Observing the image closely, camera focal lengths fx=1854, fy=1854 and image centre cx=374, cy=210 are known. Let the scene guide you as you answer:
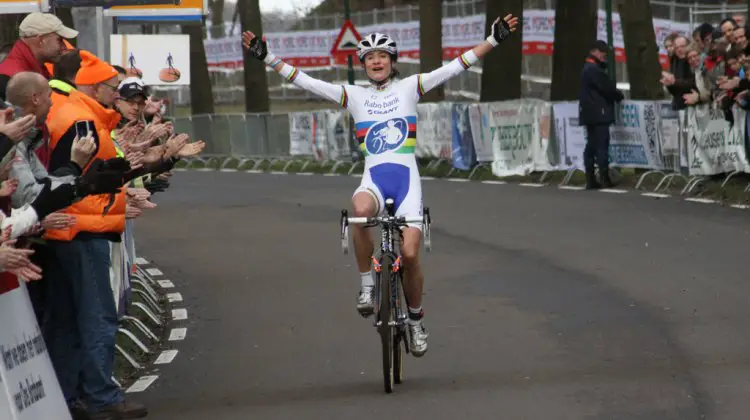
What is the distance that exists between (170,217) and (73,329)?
624 inches

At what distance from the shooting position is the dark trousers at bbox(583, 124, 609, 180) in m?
26.1

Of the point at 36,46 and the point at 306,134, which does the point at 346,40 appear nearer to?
the point at 306,134

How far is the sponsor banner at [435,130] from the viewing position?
32.9 metres

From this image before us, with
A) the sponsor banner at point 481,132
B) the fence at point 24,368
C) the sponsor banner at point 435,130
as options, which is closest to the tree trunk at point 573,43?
the sponsor banner at point 481,132

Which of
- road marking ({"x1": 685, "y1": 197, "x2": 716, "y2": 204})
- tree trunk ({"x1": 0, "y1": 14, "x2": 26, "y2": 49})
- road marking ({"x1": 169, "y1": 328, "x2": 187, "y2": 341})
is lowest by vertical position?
road marking ({"x1": 685, "y1": 197, "x2": 716, "y2": 204})

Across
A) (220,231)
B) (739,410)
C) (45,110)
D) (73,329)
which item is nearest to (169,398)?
(73,329)

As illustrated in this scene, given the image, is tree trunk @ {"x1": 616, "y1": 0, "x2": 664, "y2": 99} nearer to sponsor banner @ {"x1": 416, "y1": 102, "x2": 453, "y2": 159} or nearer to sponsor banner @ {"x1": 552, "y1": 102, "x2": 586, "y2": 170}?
sponsor banner @ {"x1": 552, "y1": 102, "x2": 586, "y2": 170}

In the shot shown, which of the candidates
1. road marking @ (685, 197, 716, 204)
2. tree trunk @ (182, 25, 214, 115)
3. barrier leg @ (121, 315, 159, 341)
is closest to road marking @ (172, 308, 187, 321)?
barrier leg @ (121, 315, 159, 341)

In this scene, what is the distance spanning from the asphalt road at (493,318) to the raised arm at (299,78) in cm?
172

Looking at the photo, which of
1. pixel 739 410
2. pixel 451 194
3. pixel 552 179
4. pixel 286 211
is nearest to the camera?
pixel 739 410

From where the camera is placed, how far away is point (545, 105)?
29547mm

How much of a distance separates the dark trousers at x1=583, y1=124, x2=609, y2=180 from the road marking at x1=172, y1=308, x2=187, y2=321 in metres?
11.9

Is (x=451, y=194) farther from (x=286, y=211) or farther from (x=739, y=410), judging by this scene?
(x=739, y=410)

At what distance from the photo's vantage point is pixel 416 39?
178ft
